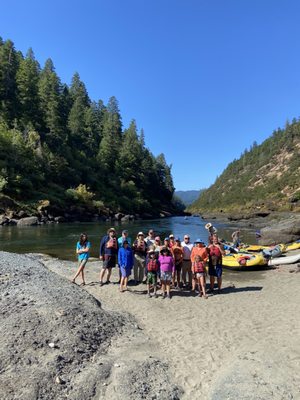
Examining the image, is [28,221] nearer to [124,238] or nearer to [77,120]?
[124,238]

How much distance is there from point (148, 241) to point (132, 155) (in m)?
94.2

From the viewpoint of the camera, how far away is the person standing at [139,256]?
48.8 feet

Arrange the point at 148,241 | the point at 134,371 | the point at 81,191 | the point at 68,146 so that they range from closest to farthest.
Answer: the point at 134,371 → the point at 148,241 → the point at 81,191 → the point at 68,146

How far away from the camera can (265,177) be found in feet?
507

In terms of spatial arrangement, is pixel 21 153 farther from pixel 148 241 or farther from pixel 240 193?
pixel 240 193

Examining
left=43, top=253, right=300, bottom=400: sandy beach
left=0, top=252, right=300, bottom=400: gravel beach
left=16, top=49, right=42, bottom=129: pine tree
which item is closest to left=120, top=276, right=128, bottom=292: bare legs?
left=43, top=253, right=300, bottom=400: sandy beach

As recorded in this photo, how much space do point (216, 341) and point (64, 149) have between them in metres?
81.4

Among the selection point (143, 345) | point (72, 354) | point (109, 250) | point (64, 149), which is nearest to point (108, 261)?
point (109, 250)

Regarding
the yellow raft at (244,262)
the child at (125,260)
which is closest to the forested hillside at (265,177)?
the yellow raft at (244,262)

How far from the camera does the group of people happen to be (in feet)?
43.3

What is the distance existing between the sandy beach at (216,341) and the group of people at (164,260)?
0.63m

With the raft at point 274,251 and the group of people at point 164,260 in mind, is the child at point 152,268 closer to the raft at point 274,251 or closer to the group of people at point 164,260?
the group of people at point 164,260

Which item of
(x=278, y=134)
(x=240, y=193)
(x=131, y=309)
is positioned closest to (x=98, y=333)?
(x=131, y=309)

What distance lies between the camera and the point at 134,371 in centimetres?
710
